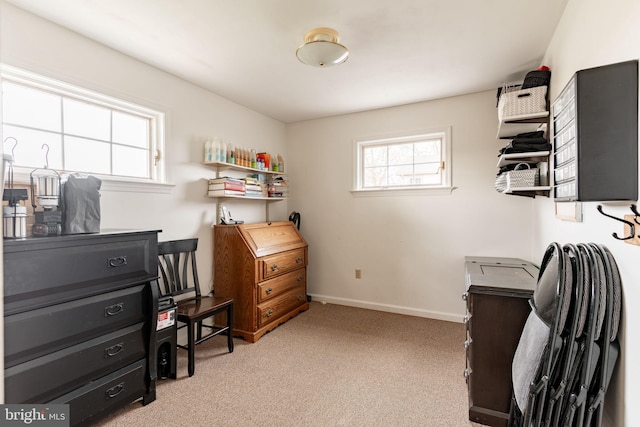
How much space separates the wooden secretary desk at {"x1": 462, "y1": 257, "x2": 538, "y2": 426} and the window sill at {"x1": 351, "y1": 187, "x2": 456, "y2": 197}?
1653 millimetres

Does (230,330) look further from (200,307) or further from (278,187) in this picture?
(278,187)

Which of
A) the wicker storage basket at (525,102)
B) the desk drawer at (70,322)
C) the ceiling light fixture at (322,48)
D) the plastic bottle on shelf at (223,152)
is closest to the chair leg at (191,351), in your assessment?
the desk drawer at (70,322)

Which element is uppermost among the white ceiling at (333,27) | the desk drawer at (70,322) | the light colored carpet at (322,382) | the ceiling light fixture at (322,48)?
the white ceiling at (333,27)

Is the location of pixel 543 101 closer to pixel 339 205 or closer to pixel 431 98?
pixel 431 98

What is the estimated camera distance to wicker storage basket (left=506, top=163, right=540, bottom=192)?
2186 mm

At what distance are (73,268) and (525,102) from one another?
3.15 metres

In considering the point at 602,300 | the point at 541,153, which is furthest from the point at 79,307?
the point at 541,153

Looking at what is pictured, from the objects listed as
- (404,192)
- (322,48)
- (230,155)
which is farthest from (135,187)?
(404,192)

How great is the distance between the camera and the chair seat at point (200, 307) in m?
2.38

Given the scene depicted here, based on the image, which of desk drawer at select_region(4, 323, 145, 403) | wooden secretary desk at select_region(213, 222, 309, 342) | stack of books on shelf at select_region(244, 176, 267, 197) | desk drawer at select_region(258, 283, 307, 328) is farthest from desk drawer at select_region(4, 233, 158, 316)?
stack of books on shelf at select_region(244, 176, 267, 197)

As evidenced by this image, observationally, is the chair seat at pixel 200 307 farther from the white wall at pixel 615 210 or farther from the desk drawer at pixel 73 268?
the white wall at pixel 615 210

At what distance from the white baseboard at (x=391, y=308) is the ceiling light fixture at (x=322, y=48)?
2.84 metres

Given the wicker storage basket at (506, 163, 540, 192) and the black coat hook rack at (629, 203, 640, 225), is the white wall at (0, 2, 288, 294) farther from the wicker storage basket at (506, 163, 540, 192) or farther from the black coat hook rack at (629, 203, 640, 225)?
the black coat hook rack at (629, 203, 640, 225)

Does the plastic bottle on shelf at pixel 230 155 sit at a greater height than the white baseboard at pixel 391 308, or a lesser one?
greater
